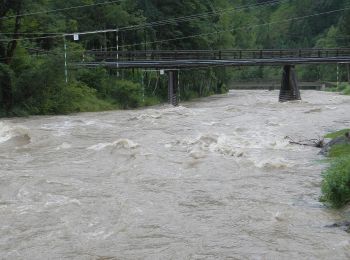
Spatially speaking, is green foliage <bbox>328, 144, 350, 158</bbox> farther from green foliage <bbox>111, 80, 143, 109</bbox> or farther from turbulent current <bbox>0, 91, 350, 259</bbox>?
green foliage <bbox>111, 80, 143, 109</bbox>

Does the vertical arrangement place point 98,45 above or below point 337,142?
above

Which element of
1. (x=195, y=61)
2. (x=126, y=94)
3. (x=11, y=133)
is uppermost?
(x=195, y=61)

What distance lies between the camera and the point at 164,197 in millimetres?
14062

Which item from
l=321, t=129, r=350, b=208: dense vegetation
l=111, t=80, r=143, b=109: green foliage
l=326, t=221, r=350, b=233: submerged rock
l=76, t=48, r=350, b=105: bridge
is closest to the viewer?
l=326, t=221, r=350, b=233: submerged rock

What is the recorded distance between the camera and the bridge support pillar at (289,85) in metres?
47.9

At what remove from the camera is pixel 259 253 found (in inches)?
390

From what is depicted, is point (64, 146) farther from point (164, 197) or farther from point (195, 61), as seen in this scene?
point (195, 61)

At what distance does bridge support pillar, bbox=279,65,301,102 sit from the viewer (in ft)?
157

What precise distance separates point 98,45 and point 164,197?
1773 inches

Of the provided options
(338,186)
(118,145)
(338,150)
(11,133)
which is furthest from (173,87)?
(338,186)

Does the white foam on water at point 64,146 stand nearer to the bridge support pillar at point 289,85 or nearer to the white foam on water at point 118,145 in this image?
the white foam on water at point 118,145

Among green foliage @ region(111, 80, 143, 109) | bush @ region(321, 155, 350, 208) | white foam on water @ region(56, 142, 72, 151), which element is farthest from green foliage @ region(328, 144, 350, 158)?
green foliage @ region(111, 80, 143, 109)

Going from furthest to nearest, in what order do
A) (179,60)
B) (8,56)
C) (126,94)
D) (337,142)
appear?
(126,94) < (179,60) < (8,56) < (337,142)

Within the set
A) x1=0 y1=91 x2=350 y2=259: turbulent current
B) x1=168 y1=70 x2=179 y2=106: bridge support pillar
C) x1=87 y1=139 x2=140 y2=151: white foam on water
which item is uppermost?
x1=168 y1=70 x2=179 y2=106: bridge support pillar
